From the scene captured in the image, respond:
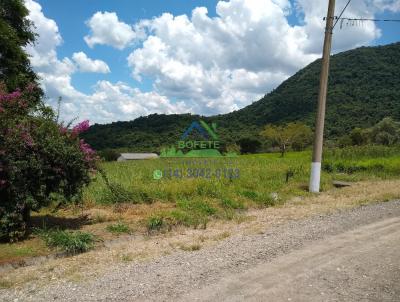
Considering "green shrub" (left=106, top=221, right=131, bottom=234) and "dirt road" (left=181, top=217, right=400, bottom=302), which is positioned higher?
"dirt road" (left=181, top=217, right=400, bottom=302)

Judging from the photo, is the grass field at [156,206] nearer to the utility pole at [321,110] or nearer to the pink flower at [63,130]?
the utility pole at [321,110]

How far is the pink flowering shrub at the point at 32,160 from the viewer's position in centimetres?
621

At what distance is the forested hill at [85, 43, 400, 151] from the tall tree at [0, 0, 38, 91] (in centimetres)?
2859

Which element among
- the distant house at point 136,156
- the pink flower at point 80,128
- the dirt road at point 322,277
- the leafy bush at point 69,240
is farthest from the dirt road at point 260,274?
the distant house at point 136,156

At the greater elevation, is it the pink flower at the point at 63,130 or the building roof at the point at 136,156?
the pink flower at the point at 63,130

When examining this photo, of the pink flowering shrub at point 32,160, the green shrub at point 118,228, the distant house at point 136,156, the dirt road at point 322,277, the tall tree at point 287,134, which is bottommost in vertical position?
the distant house at point 136,156

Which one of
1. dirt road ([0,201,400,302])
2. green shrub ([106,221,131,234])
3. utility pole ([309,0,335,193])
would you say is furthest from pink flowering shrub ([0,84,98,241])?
utility pole ([309,0,335,193])

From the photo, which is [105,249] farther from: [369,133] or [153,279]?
[369,133]

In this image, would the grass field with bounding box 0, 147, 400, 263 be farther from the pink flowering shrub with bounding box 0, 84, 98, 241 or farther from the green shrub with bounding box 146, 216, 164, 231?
the pink flowering shrub with bounding box 0, 84, 98, 241

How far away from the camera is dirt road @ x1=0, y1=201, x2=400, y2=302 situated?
13.9 feet

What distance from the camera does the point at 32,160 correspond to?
6348mm

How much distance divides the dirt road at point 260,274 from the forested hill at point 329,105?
139 ft

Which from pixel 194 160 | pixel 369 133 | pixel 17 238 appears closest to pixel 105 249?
pixel 17 238

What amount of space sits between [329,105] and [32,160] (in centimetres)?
7364
